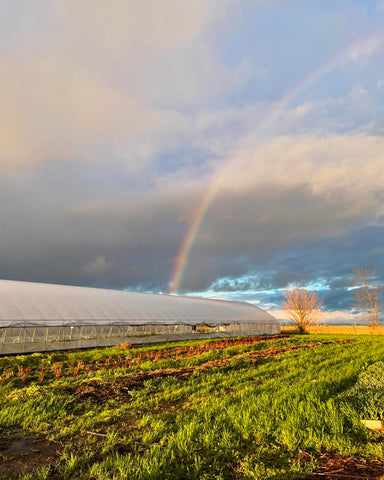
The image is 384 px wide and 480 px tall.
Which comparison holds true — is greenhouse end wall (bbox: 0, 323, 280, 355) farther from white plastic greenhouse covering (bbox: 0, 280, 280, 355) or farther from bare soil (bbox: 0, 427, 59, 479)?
bare soil (bbox: 0, 427, 59, 479)

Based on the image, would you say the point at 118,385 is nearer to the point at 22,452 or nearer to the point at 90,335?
the point at 22,452

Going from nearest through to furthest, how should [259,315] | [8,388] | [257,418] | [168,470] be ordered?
[168,470] → [257,418] → [8,388] → [259,315]

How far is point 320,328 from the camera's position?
58219 mm

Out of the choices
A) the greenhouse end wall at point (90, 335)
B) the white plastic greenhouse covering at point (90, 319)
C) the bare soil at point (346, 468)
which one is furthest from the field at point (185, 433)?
the white plastic greenhouse covering at point (90, 319)

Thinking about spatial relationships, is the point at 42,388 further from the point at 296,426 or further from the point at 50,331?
the point at 50,331

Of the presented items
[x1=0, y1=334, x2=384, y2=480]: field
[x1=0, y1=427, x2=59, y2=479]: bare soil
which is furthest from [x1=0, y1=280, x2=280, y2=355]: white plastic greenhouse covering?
→ [x1=0, y1=427, x2=59, y2=479]: bare soil

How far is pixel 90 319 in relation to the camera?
26750 millimetres

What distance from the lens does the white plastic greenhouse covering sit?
2285 cm

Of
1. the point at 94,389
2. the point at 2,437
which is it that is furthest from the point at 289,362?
the point at 2,437

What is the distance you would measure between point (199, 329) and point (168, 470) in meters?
35.0

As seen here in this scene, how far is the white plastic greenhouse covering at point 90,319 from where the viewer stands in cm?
2285

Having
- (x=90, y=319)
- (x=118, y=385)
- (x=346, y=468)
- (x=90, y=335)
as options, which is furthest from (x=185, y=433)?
(x=90, y=335)

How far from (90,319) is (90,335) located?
5.98 ft

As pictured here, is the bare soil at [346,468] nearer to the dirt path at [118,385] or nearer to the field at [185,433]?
the field at [185,433]
